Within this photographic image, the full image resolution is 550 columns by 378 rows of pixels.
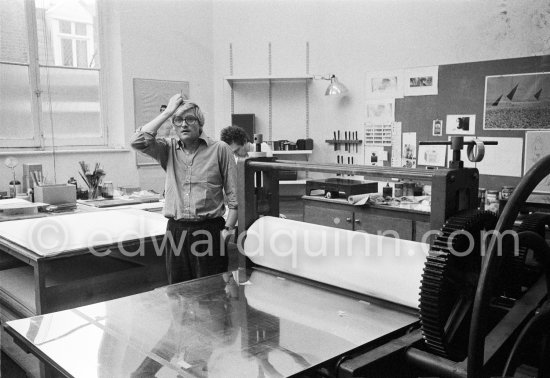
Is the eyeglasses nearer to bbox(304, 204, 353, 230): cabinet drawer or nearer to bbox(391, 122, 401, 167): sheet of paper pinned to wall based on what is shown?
bbox(304, 204, 353, 230): cabinet drawer

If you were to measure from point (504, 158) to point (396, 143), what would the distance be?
3.21 ft

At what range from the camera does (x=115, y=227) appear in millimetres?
2697

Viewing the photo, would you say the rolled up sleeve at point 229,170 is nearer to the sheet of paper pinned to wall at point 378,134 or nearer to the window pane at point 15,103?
the sheet of paper pinned to wall at point 378,134

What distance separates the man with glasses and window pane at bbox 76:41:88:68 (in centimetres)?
312

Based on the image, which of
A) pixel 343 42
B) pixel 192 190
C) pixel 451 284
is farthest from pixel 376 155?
pixel 451 284

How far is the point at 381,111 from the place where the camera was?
4.67 meters

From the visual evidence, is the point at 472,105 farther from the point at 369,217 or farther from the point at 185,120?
the point at 185,120

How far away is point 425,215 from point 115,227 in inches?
82.8

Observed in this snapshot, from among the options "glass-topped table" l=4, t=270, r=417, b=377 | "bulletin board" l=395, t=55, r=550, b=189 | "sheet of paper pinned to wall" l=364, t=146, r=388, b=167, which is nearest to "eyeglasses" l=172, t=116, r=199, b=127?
"glass-topped table" l=4, t=270, r=417, b=377

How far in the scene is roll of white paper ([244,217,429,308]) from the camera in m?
1.34

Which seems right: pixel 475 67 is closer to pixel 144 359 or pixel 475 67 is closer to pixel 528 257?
pixel 528 257

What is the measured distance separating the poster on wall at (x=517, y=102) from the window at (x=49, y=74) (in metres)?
3.84

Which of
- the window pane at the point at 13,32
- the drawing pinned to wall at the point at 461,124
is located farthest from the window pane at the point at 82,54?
the drawing pinned to wall at the point at 461,124

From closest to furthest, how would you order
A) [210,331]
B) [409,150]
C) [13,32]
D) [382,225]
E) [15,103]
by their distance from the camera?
1. [210,331]
2. [382,225]
3. [409,150]
4. [13,32]
5. [15,103]
